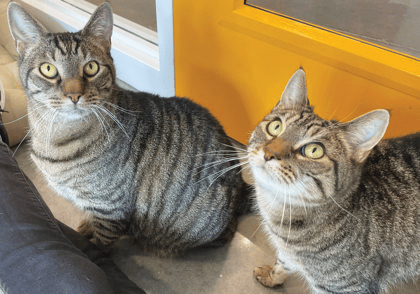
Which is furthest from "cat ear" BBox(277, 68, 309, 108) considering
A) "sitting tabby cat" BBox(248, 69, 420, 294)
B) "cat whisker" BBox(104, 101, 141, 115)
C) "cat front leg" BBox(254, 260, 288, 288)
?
"cat front leg" BBox(254, 260, 288, 288)

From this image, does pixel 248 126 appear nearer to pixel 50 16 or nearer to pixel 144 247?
pixel 144 247

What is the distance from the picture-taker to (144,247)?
163cm

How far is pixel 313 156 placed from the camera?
1.03 metres

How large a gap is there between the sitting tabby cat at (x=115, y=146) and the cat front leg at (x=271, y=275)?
0.26 meters

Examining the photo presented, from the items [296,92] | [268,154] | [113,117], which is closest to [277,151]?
[268,154]

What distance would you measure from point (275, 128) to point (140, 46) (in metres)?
1.50

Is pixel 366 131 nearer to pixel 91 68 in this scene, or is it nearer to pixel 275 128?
pixel 275 128

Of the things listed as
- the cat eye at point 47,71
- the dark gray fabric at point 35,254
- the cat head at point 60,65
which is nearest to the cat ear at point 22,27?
the cat head at point 60,65

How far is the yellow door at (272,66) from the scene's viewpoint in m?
1.43

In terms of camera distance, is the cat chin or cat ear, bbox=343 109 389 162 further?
the cat chin

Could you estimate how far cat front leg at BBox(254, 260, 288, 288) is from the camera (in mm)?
1491

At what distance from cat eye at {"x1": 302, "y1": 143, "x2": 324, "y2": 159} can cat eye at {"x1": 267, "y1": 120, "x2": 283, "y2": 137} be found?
11 cm

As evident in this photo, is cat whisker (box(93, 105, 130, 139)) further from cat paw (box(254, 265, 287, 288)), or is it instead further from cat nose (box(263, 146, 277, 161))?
cat paw (box(254, 265, 287, 288))

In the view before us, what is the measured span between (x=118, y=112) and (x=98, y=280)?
629 millimetres
